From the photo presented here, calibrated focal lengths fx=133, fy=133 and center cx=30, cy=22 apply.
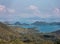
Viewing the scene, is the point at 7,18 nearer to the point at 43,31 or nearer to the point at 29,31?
the point at 29,31

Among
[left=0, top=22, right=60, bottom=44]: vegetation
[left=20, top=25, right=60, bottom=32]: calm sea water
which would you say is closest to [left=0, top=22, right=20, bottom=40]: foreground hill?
[left=0, top=22, right=60, bottom=44]: vegetation

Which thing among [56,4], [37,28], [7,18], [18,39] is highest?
[56,4]

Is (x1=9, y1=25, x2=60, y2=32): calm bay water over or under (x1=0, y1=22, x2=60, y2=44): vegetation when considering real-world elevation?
over

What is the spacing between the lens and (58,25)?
3059 millimetres

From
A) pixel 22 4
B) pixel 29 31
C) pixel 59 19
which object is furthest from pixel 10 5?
pixel 59 19

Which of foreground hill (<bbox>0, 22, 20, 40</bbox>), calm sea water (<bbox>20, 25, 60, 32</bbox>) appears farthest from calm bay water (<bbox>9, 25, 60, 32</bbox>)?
foreground hill (<bbox>0, 22, 20, 40</bbox>)

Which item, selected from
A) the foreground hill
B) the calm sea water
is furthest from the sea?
the foreground hill

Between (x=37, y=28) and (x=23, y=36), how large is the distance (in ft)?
1.22

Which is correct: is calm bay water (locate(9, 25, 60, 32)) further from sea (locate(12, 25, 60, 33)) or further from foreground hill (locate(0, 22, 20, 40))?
foreground hill (locate(0, 22, 20, 40))

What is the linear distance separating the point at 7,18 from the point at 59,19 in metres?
1.22

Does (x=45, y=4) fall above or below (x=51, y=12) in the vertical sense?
above

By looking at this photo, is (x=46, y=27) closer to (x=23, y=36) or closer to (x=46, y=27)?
(x=46, y=27)

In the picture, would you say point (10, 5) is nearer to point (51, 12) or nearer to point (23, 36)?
point (23, 36)

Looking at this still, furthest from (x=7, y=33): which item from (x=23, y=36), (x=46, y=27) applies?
(x=46, y=27)
